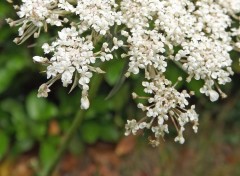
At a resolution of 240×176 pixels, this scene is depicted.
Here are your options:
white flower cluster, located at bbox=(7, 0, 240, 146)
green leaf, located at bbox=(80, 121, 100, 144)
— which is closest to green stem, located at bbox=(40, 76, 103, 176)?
white flower cluster, located at bbox=(7, 0, 240, 146)

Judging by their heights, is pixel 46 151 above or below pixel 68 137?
below

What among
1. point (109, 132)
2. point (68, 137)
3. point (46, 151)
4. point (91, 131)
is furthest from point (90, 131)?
point (68, 137)

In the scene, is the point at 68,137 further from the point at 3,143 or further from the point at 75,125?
the point at 3,143

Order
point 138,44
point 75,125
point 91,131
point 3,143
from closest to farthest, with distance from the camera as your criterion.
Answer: point 138,44 < point 75,125 < point 3,143 < point 91,131

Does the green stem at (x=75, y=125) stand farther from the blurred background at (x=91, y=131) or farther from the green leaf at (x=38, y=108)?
the green leaf at (x=38, y=108)

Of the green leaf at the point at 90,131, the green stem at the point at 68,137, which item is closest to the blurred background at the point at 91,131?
the green leaf at the point at 90,131
